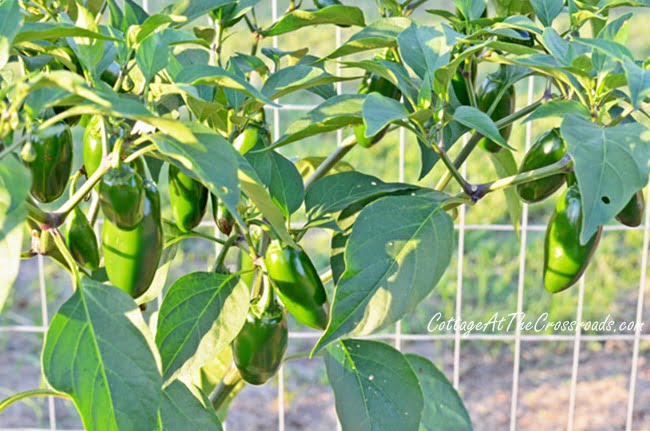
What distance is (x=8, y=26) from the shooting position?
0.56m

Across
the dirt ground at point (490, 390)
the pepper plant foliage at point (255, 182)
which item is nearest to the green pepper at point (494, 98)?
the pepper plant foliage at point (255, 182)

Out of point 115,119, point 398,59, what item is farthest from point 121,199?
point 398,59

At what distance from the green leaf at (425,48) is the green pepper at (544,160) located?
0.11 m

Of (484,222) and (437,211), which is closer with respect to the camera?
(437,211)

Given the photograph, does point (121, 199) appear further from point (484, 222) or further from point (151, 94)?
point (484, 222)

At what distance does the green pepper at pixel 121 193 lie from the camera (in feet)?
1.94

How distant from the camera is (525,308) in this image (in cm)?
197

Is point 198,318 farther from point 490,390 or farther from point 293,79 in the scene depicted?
point 490,390

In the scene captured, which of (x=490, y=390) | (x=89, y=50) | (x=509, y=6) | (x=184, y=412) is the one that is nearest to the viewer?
(x=89, y=50)

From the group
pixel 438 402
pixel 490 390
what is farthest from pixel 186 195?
pixel 490 390

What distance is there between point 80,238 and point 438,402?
447 mm

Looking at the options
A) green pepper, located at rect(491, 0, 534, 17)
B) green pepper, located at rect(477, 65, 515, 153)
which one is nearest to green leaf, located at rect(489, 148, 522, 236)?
green pepper, located at rect(477, 65, 515, 153)

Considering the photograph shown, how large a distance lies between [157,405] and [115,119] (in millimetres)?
204

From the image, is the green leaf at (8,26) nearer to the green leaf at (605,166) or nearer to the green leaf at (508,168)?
the green leaf at (605,166)
